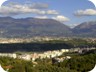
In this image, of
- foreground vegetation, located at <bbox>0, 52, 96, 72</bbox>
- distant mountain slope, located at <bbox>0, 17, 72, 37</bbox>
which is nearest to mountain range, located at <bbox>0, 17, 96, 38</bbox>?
distant mountain slope, located at <bbox>0, 17, 72, 37</bbox>

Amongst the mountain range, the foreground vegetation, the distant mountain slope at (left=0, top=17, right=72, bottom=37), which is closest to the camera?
the foreground vegetation

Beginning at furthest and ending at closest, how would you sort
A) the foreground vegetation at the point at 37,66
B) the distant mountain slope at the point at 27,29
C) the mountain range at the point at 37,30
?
the distant mountain slope at the point at 27,29 < the mountain range at the point at 37,30 < the foreground vegetation at the point at 37,66

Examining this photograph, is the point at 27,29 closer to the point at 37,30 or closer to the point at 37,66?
the point at 37,30

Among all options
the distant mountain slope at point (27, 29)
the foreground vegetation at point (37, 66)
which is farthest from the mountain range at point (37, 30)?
the foreground vegetation at point (37, 66)

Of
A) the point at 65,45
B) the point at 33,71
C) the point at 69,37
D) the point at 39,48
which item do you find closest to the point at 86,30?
the point at 69,37

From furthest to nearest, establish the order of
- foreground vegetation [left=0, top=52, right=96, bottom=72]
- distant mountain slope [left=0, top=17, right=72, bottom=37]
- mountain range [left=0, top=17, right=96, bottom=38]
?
distant mountain slope [left=0, top=17, right=72, bottom=37] → mountain range [left=0, top=17, right=96, bottom=38] → foreground vegetation [left=0, top=52, right=96, bottom=72]

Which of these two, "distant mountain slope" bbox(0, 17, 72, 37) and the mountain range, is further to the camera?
"distant mountain slope" bbox(0, 17, 72, 37)

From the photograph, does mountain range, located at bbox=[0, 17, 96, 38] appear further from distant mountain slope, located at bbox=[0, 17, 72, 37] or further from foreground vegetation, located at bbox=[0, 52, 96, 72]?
foreground vegetation, located at bbox=[0, 52, 96, 72]

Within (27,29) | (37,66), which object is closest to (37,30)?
(27,29)

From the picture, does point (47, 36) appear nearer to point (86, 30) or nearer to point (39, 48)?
point (86, 30)

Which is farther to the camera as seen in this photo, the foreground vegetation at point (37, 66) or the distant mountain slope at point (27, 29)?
the distant mountain slope at point (27, 29)

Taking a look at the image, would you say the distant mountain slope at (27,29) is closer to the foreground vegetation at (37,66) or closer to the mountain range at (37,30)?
the mountain range at (37,30)

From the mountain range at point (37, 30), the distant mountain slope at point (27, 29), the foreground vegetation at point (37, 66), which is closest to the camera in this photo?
the foreground vegetation at point (37, 66)

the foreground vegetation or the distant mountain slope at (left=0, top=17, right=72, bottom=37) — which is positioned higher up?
the foreground vegetation
